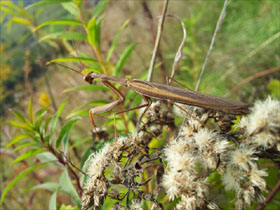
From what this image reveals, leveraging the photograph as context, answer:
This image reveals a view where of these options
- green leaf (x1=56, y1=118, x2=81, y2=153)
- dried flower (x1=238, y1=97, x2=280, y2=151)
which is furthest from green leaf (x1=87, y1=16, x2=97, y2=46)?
dried flower (x1=238, y1=97, x2=280, y2=151)

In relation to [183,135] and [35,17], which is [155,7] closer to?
[35,17]

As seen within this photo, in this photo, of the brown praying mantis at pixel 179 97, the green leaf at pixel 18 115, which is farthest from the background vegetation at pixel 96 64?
the brown praying mantis at pixel 179 97

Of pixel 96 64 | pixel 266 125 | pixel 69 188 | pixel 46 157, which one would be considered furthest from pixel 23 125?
pixel 266 125

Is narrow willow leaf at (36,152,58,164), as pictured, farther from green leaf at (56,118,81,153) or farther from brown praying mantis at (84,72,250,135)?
brown praying mantis at (84,72,250,135)

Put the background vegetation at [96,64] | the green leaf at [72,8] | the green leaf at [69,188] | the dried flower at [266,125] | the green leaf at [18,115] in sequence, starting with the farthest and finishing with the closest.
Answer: the green leaf at [72,8]
the background vegetation at [96,64]
the green leaf at [18,115]
the green leaf at [69,188]
the dried flower at [266,125]

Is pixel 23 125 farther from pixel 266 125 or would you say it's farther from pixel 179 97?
pixel 266 125

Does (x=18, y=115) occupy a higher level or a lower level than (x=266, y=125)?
lower

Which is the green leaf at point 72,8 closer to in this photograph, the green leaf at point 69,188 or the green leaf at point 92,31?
the green leaf at point 92,31

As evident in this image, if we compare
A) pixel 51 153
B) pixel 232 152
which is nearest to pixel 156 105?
pixel 232 152
